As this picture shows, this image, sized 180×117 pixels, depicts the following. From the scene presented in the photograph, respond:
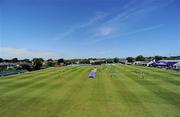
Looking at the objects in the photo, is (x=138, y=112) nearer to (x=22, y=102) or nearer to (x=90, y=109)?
(x=90, y=109)

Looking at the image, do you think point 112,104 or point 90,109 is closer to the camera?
point 90,109

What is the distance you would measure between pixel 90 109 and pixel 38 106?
4598 mm

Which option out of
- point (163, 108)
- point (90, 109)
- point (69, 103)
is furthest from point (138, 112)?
point (69, 103)

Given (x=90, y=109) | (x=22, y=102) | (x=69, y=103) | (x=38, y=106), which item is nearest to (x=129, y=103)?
(x=90, y=109)

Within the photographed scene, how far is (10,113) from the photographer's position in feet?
43.5

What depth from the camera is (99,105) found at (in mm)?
15414

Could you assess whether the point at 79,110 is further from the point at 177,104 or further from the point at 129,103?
the point at 177,104

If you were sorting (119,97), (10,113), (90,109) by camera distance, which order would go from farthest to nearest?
1. (119,97)
2. (90,109)
3. (10,113)

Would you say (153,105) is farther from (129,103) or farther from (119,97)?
(119,97)

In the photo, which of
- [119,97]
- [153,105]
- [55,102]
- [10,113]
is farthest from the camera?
[119,97]

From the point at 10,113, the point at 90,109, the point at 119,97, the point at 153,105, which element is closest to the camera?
the point at 10,113

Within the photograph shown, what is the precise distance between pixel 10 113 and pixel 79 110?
5.26 m

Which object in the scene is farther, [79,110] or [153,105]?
[153,105]

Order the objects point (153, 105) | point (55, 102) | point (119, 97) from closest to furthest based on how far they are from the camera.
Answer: point (153, 105) < point (55, 102) < point (119, 97)
